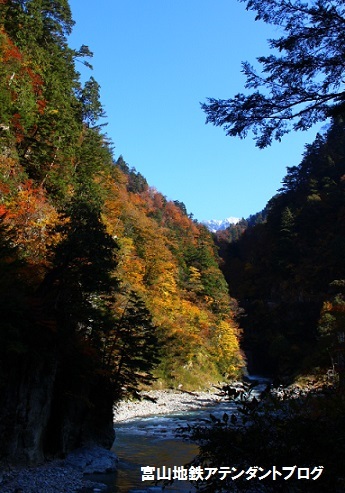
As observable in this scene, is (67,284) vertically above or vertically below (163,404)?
above

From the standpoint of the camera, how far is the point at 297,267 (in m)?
50.7

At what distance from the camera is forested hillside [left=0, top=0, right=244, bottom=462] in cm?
1034

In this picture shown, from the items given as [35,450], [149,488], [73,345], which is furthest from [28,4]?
[149,488]

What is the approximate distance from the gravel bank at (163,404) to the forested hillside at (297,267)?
443 inches

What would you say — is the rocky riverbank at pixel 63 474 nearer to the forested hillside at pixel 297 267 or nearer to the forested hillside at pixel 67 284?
the forested hillside at pixel 67 284

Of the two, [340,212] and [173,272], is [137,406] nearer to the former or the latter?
[173,272]

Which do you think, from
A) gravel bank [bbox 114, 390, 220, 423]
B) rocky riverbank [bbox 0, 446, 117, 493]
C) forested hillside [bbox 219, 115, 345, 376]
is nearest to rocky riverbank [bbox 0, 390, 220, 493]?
rocky riverbank [bbox 0, 446, 117, 493]

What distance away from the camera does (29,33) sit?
22875 millimetres

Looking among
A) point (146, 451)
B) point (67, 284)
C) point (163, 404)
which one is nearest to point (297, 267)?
point (163, 404)

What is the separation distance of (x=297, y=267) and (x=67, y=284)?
143 ft

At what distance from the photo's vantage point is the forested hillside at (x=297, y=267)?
43.6 m

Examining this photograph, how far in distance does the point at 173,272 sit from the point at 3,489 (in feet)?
105

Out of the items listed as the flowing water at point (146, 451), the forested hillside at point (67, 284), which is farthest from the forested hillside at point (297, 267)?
the flowing water at point (146, 451)

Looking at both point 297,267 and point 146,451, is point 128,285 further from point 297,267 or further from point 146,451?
point 297,267
